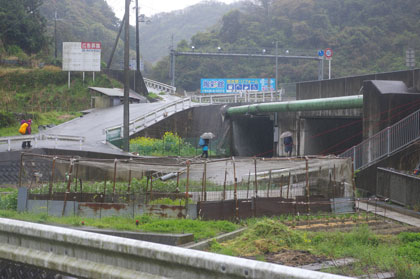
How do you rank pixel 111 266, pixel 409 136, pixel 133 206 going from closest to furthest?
pixel 111 266
pixel 133 206
pixel 409 136

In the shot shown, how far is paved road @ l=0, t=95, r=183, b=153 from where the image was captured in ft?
86.2

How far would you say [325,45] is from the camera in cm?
7650

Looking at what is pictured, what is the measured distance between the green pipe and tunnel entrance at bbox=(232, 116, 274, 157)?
184 centimetres

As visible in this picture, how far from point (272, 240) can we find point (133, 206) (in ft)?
12.4

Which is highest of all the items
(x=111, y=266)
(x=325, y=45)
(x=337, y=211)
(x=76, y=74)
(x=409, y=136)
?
(x=325, y=45)

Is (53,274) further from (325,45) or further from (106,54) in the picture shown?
(106,54)

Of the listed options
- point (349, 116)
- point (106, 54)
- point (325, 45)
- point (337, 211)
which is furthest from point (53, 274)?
point (106, 54)

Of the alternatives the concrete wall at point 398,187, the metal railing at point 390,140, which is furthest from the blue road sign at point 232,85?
the concrete wall at point 398,187

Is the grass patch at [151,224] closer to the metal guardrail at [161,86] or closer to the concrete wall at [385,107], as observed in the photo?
the concrete wall at [385,107]

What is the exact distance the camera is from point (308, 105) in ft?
95.5

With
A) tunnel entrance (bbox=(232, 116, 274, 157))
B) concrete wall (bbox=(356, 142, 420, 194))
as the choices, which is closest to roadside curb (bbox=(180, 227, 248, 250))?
concrete wall (bbox=(356, 142, 420, 194))

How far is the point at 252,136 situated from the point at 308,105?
1095cm

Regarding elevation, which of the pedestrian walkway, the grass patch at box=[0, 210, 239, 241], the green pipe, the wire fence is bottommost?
the pedestrian walkway

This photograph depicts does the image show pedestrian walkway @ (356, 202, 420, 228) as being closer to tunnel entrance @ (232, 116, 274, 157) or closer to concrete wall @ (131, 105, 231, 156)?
concrete wall @ (131, 105, 231, 156)
